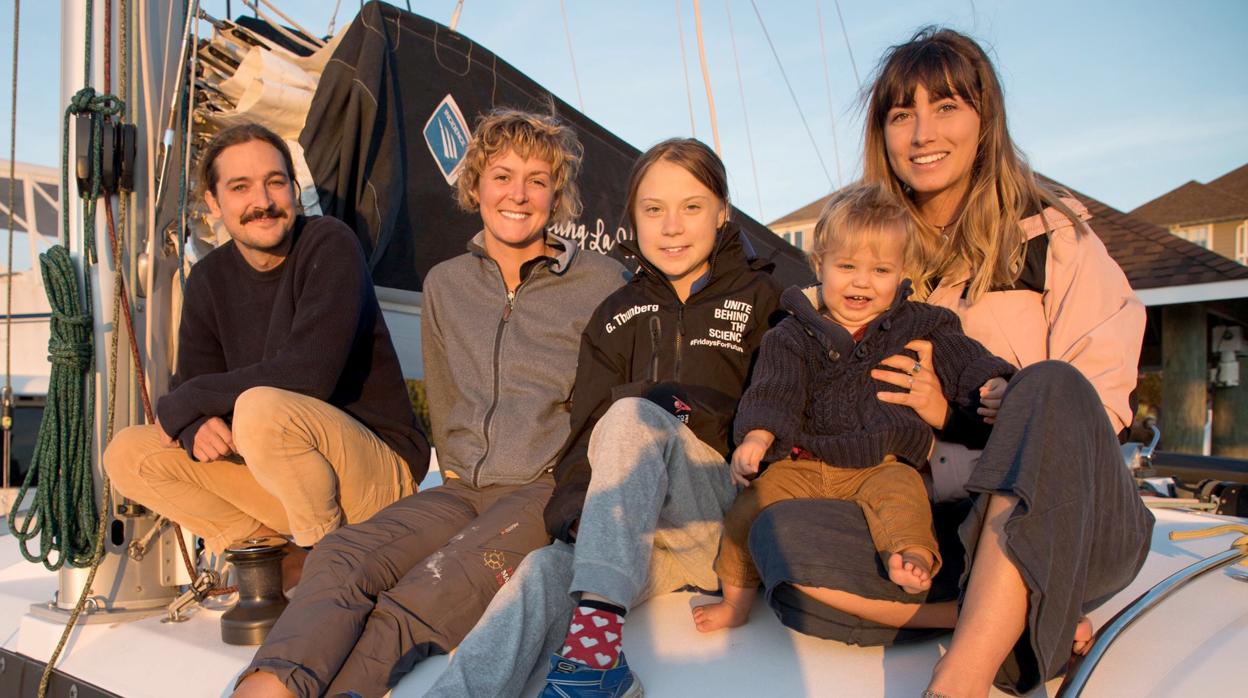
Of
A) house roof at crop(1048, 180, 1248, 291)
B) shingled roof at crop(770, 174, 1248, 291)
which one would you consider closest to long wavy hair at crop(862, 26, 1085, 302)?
shingled roof at crop(770, 174, 1248, 291)

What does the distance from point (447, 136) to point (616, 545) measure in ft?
8.67

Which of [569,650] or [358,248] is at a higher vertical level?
[358,248]

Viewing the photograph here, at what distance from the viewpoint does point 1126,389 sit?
1.92 meters

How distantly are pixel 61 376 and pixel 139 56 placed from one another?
0.94 m

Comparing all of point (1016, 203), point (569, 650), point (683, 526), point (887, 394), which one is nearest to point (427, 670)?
point (569, 650)

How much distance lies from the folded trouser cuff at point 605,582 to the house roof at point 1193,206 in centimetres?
2449

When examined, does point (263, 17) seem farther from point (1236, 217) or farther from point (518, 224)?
point (1236, 217)

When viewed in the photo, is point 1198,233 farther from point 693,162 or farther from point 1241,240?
point 693,162

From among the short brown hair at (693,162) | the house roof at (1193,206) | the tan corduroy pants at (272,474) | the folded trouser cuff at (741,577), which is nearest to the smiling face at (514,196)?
the short brown hair at (693,162)

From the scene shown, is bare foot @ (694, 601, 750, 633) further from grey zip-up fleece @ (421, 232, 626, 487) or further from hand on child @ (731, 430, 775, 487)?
grey zip-up fleece @ (421, 232, 626, 487)

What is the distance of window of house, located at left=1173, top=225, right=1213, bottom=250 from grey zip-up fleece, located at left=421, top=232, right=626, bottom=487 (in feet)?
80.2

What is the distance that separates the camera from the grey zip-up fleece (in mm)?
2426

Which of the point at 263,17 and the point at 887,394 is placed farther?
the point at 263,17

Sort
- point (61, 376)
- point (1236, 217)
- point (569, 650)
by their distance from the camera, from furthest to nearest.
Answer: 1. point (1236, 217)
2. point (61, 376)
3. point (569, 650)
